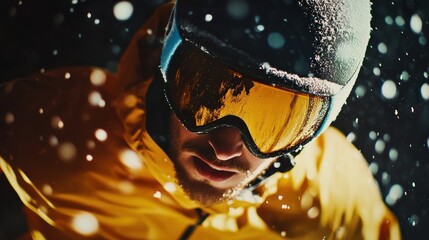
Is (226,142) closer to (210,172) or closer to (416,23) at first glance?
(210,172)

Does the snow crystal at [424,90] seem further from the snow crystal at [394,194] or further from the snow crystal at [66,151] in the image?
the snow crystal at [66,151]

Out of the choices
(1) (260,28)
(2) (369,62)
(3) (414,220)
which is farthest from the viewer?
(3) (414,220)

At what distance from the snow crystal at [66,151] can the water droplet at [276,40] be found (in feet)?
0.88

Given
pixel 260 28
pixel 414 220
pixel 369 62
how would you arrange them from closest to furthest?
pixel 260 28 < pixel 369 62 < pixel 414 220

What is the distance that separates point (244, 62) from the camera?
581 mm

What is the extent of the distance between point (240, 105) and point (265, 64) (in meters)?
0.08

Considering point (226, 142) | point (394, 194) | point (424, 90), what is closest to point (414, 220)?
point (394, 194)

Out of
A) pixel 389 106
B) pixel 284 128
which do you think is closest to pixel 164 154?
pixel 284 128

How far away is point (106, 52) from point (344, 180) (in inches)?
13.2

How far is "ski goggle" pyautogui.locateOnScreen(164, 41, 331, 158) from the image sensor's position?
0.63 m

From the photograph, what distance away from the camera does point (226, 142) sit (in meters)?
0.70

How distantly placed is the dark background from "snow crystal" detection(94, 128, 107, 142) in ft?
0.28

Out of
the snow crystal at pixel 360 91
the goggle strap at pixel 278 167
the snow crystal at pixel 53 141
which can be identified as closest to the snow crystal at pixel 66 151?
the snow crystal at pixel 53 141

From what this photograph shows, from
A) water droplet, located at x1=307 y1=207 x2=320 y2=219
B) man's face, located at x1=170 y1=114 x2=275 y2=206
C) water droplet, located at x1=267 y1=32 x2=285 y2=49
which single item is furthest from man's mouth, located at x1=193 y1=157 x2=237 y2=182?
water droplet, located at x1=267 y1=32 x2=285 y2=49
